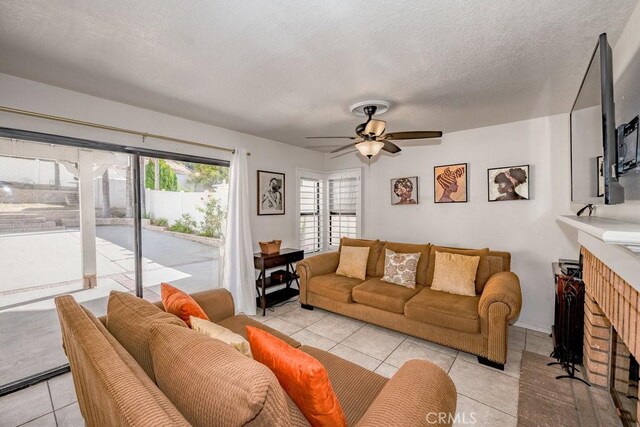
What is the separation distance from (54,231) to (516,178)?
481 centimetres

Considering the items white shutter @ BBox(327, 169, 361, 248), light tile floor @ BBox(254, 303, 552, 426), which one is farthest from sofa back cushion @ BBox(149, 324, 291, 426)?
white shutter @ BBox(327, 169, 361, 248)

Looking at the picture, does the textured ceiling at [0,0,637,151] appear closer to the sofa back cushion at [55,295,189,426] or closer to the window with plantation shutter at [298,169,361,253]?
the sofa back cushion at [55,295,189,426]

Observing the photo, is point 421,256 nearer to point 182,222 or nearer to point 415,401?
point 415,401

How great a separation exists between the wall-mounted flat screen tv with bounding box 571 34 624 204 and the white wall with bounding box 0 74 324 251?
3.43m

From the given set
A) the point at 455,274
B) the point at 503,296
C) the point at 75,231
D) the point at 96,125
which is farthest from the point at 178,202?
the point at 503,296

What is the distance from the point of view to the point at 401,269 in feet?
10.9

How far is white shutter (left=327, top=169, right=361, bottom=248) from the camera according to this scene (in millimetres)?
4734

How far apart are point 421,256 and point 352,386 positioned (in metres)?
2.25

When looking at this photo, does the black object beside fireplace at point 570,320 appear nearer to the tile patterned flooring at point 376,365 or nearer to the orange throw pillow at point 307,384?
the tile patterned flooring at point 376,365

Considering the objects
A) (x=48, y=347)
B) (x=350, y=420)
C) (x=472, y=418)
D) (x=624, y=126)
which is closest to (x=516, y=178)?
(x=624, y=126)

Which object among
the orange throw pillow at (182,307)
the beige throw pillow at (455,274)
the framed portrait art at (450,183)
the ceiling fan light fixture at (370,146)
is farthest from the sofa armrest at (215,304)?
the framed portrait art at (450,183)

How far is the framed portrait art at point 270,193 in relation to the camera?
13.4ft

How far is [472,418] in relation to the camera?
1.86 meters

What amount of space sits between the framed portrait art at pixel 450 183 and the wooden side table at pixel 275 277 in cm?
217
